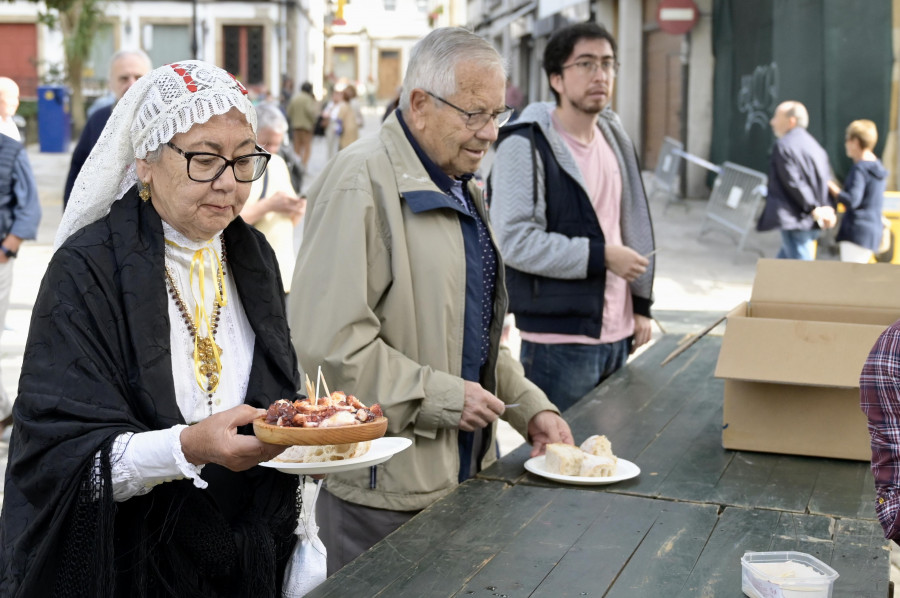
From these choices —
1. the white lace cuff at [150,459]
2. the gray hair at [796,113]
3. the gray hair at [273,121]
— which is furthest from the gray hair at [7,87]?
the gray hair at [796,113]

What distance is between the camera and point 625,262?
3984mm

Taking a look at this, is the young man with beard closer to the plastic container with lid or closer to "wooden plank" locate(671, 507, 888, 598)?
"wooden plank" locate(671, 507, 888, 598)

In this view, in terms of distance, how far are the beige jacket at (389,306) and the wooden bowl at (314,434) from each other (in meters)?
0.68

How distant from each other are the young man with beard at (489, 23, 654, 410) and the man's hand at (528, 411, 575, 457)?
0.95 m

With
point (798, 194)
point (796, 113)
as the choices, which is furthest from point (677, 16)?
point (798, 194)

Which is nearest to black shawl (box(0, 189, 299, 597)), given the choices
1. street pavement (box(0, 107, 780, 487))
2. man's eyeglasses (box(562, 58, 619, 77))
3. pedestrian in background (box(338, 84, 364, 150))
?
man's eyeglasses (box(562, 58, 619, 77))

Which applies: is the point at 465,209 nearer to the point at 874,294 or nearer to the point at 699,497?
the point at 699,497

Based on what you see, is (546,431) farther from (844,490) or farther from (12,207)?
(12,207)

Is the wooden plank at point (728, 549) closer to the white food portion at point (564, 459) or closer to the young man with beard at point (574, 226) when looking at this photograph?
the white food portion at point (564, 459)

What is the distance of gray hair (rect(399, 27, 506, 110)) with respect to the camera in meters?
2.96

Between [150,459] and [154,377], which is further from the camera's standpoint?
[154,377]

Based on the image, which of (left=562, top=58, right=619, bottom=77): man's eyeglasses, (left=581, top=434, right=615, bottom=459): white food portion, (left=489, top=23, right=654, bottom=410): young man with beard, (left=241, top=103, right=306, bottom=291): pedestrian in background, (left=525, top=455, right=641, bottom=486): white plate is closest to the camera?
(left=525, top=455, right=641, bottom=486): white plate

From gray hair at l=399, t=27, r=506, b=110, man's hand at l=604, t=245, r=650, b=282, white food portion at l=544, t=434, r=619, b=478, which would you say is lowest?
white food portion at l=544, t=434, r=619, b=478

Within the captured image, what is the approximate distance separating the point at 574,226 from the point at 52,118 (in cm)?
2698
